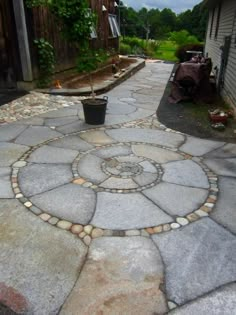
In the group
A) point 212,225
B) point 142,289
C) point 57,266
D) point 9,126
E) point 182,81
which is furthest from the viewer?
point 182,81

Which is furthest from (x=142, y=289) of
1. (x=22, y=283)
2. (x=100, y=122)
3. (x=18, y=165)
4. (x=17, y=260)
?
(x=100, y=122)

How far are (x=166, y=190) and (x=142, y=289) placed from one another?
1192 mm

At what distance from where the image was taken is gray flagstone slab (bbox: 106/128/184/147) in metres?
4.04

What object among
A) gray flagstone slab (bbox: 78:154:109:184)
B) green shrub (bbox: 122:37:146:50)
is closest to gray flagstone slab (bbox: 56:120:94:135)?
gray flagstone slab (bbox: 78:154:109:184)

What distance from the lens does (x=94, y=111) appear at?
178 inches

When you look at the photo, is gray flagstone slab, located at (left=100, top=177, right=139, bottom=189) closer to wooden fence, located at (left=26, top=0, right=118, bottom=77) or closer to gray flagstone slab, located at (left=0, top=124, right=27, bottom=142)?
gray flagstone slab, located at (left=0, top=124, right=27, bottom=142)

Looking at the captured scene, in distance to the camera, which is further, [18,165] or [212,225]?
[18,165]

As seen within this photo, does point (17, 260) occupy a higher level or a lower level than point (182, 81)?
lower

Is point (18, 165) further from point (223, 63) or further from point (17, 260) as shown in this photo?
point (223, 63)

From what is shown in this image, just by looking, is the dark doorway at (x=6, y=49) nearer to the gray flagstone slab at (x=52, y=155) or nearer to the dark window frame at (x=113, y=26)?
the gray flagstone slab at (x=52, y=155)

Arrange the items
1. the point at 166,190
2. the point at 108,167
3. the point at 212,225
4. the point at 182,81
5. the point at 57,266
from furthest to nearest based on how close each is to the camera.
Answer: the point at 182,81
the point at 108,167
the point at 166,190
the point at 212,225
the point at 57,266

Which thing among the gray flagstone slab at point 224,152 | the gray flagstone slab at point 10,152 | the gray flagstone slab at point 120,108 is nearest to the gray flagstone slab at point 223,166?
the gray flagstone slab at point 224,152

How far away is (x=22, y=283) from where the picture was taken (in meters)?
1.76

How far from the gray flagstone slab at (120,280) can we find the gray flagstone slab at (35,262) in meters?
0.08
